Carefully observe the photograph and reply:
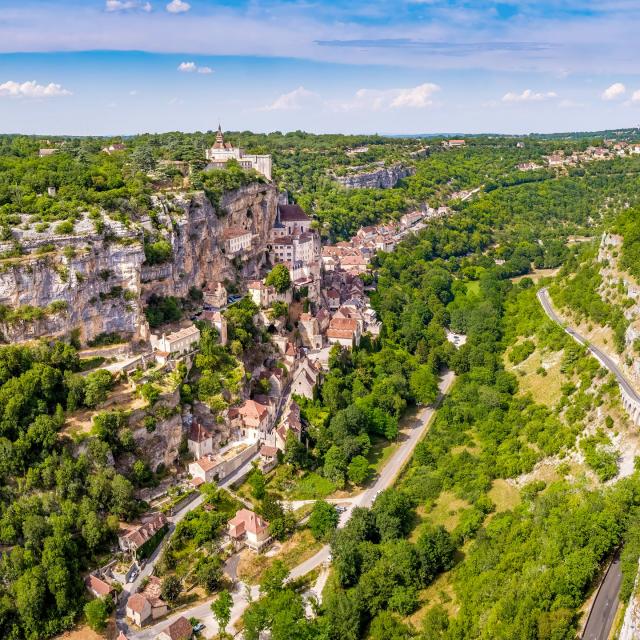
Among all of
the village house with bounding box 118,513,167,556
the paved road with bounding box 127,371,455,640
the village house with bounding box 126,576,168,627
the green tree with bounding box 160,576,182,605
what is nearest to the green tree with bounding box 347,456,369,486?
the paved road with bounding box 127,371,455,640

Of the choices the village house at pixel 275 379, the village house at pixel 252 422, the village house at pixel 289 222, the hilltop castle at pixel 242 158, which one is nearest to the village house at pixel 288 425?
the village house at pixel 252 422

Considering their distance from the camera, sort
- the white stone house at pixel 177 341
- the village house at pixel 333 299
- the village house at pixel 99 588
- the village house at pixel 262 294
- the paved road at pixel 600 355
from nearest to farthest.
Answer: the village house at pixel 99 588 → the paved road at pixel 600 355 → the white stone house at pixel 177 341 → the village house at pixel 262 294 → the village house at pixel 333 299

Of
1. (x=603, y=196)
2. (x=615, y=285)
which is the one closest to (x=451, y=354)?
(x=615, y=285)

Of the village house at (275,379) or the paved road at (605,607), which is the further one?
the village house at (275,379)

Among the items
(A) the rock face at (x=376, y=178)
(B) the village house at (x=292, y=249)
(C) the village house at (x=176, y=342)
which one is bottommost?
(C) the village house at (x=176, y=342)

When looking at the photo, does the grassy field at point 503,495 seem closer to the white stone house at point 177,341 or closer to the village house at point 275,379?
the village house at point 275,379
